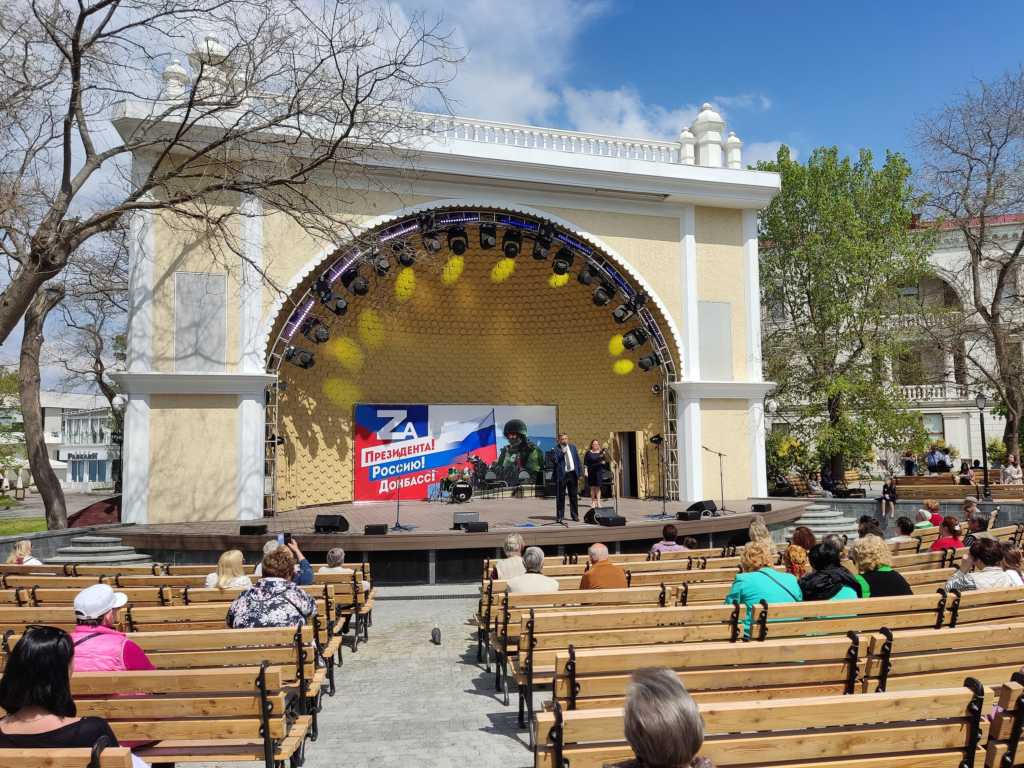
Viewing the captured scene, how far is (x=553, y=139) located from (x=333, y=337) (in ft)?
21.1

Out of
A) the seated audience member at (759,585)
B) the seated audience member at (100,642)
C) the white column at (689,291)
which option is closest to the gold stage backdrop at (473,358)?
the white column at (689,291)

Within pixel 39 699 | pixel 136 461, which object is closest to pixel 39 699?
pixel 39 699

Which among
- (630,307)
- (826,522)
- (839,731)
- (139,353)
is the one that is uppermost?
(630,307)

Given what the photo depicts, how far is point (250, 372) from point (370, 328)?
4.02m

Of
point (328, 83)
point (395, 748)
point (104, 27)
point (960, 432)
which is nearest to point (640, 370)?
point (328, 83)

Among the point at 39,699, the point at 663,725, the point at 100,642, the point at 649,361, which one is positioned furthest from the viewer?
the point at 649,361

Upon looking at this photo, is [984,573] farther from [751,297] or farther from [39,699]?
[751,297]

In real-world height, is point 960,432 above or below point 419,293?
below

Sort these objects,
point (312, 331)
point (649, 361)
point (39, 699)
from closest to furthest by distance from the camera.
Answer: point (39, 699) < point (312, 331) < point (649, 361)

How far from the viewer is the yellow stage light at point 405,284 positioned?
16.0 metres

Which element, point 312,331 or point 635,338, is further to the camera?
point 635,338

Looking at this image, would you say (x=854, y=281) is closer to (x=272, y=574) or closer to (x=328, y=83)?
(x=328, y=83)

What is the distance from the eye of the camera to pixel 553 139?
48.1ft

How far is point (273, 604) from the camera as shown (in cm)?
430
